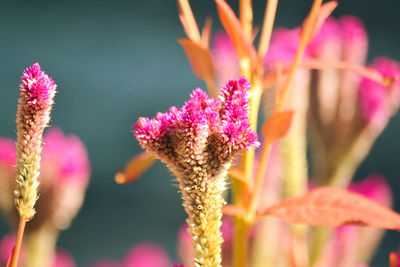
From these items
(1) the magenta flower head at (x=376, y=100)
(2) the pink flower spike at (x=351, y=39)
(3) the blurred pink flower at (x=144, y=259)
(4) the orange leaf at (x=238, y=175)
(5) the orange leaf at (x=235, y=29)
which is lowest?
(3) the blurred pink flower at (x=144, y=259)

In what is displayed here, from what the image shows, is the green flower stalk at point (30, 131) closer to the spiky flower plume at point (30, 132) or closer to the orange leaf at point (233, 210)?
the spiky flower plume at point (30, 132)

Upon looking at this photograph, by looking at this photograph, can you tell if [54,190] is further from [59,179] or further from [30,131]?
[30,131]

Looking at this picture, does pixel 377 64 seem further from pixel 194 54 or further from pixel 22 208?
pixel 22 208

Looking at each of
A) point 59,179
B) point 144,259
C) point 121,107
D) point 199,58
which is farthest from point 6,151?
point 121,107

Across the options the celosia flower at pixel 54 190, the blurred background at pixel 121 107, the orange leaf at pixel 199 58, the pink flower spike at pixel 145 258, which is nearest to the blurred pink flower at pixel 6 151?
the celosia flower at pixel 54 190

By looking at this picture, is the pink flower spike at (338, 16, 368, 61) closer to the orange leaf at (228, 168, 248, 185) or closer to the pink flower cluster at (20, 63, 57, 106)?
the orange leaf at (228, 168, 248, 185)

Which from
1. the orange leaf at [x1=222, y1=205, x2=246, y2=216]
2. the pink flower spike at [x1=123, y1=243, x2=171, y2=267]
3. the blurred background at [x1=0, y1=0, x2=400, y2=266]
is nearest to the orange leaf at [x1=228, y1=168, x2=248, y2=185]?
the orange leaf at [x1=222, y1=205, x2=246, y2=216]
